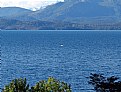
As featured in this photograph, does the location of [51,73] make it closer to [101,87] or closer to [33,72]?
[33,72]

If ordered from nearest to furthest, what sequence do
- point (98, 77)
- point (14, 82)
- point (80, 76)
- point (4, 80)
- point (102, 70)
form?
point (14, 82) < point (98, 77) < point (4, 80) < point (80, 76) < point (102, 70)

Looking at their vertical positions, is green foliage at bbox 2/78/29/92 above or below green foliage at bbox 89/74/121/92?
above

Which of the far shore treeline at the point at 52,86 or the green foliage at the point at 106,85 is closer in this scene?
the far shore treeline at the point at 52,86

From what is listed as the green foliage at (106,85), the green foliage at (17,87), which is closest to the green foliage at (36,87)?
the green foliage at (17,87)

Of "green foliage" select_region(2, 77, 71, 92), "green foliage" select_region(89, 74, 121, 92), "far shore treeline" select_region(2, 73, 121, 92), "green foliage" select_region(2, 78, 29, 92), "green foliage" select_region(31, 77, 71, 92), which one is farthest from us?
"green foliage" select_region(89, 74, 121, 92)

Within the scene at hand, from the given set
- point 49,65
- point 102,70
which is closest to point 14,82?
point 102,70

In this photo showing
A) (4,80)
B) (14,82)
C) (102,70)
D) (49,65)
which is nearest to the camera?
(14,82)

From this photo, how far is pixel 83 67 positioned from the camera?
91.0m

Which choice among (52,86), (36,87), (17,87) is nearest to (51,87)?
(52,86)

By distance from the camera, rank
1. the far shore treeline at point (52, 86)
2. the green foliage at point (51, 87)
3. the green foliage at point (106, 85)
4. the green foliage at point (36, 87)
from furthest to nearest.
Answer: the green foliage at point (106, 85), the green foliage at point (51, 87), the far shore treeline at point (52, 86), the green foliage at point (36, 87)

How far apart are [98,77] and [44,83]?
3276 millimetres

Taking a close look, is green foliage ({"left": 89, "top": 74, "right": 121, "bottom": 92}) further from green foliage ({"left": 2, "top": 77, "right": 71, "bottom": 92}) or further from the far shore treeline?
green foliage ({"left": 2, "top": 77, "right": 71, "bottom": 92})

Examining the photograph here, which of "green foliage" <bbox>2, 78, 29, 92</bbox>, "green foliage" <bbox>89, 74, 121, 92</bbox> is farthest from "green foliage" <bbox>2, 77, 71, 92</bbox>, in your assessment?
"green foliage" <bbox>89, 74, 121, 92</bbox>

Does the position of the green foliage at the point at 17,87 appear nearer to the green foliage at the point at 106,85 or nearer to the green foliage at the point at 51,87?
the green foliage at the point at 51,87
